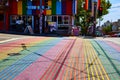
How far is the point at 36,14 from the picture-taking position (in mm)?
43594

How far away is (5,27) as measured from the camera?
4391 cm

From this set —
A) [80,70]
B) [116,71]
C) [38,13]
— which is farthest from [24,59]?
[38,13]

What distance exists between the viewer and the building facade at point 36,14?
1697 inches

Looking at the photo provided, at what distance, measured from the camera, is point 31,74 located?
1146 centimetres

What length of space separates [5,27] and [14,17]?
76.1 inches

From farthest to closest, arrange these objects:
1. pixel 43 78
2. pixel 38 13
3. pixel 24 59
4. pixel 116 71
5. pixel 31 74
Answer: pixel 38 13 → pixel 24 59 → pixel 116 71 → pixel 31 74 → pixel 43 78

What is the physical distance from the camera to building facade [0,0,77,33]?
43094 mm

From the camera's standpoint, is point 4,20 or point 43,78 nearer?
point 43,78

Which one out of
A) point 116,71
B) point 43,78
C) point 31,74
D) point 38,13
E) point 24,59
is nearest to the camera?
point 43,78

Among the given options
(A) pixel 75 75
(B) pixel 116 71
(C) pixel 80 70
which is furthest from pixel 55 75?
(B) pixel 116 71

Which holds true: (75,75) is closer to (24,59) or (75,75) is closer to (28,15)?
(24,59)

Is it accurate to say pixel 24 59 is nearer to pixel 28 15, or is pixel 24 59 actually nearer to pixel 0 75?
pixel 0 75

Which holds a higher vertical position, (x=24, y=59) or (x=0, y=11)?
(x=0, y=11)

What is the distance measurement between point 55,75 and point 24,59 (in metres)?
4.22
